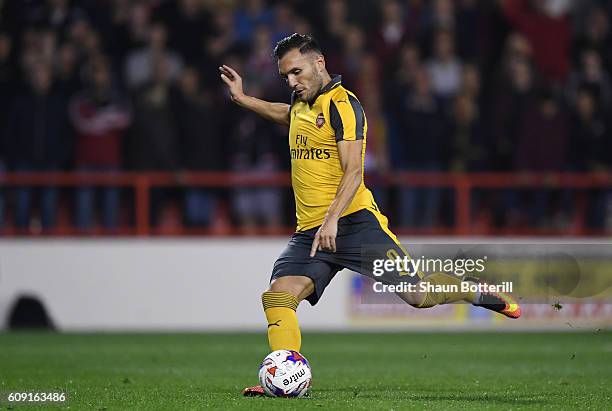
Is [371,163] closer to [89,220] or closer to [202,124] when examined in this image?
[202,124]

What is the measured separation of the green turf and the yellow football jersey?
129 centimetres

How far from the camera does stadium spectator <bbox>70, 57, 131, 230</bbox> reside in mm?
16219

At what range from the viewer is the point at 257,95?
16203 millimetres

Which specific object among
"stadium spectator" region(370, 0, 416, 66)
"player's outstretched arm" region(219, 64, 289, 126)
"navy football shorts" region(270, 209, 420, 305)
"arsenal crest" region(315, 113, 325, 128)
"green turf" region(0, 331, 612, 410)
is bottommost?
"green turf" region(0, 331, 612, 410)

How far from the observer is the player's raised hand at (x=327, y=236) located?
333 inches

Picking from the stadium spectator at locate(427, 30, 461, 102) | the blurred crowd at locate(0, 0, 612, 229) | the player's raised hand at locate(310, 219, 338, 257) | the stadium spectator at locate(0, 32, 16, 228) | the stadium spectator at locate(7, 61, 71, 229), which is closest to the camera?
the player's raised hand at locate(310, 219, 338, 257)

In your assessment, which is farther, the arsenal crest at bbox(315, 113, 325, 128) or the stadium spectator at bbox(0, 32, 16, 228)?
the stadium spectator at bbox(0, 32, 16, 228)

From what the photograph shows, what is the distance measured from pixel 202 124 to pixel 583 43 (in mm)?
5478

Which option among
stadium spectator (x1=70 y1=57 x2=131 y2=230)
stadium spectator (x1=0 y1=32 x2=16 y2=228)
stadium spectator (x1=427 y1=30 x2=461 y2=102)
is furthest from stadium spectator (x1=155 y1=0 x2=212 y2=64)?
stadium spectator (x1=427 y1=30 x2=461 y2=102)

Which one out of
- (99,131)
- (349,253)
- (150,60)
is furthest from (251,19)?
(349,253)

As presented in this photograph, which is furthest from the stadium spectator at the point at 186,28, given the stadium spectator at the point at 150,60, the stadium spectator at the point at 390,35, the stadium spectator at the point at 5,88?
the stadium spectator at the point at 390,35

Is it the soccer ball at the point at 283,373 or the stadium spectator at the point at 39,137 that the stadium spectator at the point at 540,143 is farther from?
the soccer ball at the point at 283,373

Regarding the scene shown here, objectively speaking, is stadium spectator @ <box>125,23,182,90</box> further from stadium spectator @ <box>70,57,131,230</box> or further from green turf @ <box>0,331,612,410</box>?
green turf @ <box>0,331,612,410</box>

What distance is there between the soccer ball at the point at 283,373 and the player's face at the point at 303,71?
1.73m
